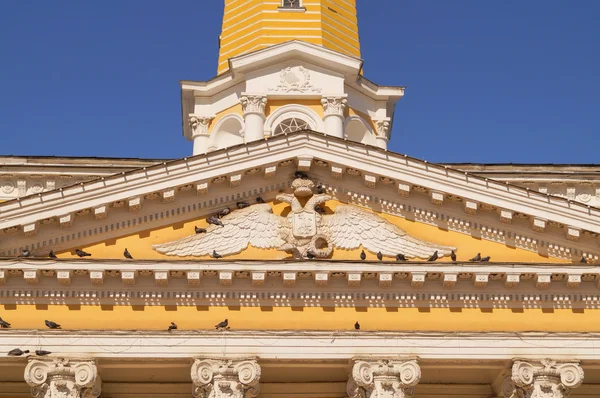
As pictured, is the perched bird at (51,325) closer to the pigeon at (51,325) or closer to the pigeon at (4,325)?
the pigeon at (51,325)

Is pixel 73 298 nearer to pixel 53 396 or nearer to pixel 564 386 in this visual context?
pixel 53 396

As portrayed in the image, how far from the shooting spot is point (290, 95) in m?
39.1

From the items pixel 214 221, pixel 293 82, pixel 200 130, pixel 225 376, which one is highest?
pixel 293 82

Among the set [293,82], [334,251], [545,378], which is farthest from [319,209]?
[293,82]

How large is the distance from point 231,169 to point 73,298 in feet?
12.1

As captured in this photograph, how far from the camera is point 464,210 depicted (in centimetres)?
2875

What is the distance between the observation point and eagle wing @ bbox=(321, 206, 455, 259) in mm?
28469

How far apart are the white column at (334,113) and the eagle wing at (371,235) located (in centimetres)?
957

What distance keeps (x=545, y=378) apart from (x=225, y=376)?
5.68m

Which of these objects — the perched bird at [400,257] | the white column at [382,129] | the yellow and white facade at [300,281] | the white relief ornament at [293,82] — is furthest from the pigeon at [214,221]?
the white column at [382,129]

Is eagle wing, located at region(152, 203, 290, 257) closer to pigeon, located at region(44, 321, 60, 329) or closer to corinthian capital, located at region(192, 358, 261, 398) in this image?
corinthian capital, located at region(192, 358, 261, 398)

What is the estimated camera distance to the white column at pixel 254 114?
38206 mm

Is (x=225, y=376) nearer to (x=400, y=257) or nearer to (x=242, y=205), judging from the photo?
(x=242, y=205)

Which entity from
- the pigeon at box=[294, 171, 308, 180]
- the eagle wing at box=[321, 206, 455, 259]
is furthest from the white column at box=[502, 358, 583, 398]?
the pigeon at box=[294, 171, 308, 180]
